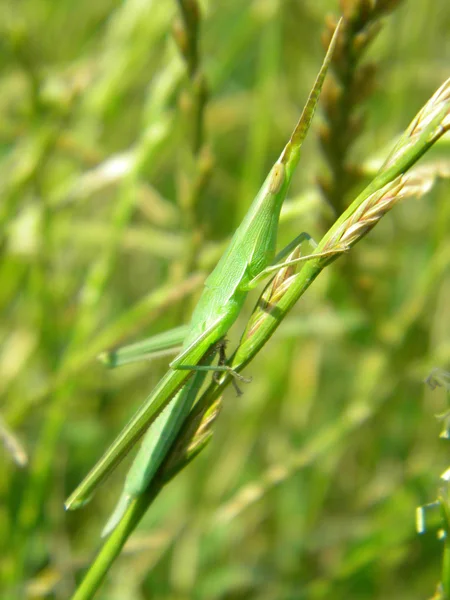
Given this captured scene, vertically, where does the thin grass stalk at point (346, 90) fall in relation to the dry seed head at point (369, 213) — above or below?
above

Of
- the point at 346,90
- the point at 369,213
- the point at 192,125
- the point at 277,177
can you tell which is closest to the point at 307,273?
the point at 369,213

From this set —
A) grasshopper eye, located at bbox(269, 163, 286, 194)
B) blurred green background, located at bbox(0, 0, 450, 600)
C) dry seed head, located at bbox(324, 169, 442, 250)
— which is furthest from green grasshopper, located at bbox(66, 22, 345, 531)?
blurred green background, located at bbox(0, 0, 450, 600)

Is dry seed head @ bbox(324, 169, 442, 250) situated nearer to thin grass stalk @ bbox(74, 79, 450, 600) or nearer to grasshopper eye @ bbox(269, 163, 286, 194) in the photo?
thin grass stalk @ bbox(74, 79, 450, 600)

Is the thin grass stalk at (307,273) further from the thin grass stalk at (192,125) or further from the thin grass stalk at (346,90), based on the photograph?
the thin grass stalk at (192,125)

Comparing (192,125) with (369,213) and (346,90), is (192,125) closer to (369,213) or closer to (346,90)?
(346,90)

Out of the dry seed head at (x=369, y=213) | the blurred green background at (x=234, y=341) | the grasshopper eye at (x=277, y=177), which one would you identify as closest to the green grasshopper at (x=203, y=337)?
the grasshopper eye at (x=277, y=177)

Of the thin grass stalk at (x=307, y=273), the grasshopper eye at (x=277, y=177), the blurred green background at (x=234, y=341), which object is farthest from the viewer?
the blurred green background at (x=234, y=341)
